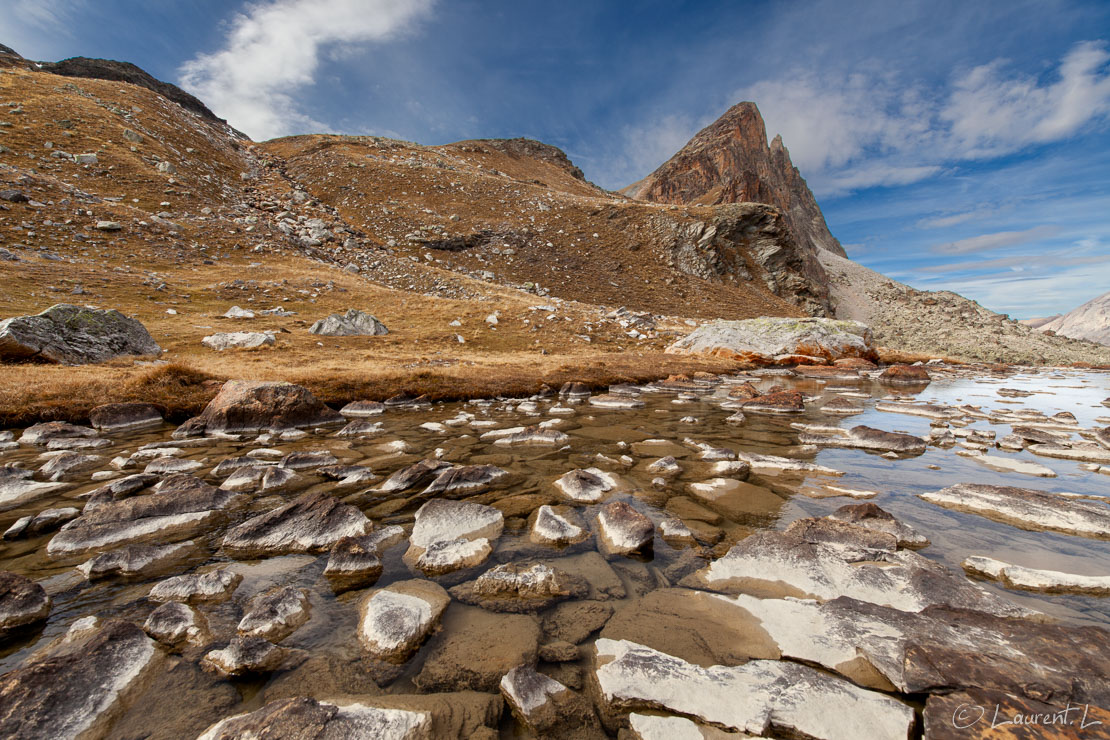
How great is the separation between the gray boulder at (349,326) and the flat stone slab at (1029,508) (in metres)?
26.9

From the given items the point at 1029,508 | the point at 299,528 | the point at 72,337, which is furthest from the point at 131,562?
the point at 72,337

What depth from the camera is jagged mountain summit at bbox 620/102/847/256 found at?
4195 inches

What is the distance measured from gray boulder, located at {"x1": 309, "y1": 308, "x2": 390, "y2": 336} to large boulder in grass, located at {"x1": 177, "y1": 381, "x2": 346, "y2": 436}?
1497cm

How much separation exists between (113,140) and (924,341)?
342 ft

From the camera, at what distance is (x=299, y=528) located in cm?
527

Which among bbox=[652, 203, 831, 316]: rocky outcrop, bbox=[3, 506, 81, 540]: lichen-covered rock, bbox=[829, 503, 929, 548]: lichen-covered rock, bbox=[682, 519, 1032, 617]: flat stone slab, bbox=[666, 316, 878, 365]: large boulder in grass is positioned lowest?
bbox=[3, 506, 81, 540]: lichen-covered rock

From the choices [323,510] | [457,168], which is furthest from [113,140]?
[323,510]

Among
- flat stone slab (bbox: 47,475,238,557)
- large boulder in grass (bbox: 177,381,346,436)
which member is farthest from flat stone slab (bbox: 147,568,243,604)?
large boulder in grass (bbox: 177,381,346,436)

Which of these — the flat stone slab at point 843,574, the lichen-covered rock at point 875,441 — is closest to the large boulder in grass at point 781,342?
the lichen-covered rock at point 875,441

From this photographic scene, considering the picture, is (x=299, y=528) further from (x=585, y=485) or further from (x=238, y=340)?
(x=238, y=340)

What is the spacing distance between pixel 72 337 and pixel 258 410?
11969mm

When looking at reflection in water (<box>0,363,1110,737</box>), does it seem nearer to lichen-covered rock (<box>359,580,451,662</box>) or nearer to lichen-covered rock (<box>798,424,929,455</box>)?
lichen-covered rock (<box>359,580,451,662</box>)

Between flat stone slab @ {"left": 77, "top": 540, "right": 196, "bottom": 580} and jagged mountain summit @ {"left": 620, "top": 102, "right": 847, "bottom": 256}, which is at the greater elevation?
jagged mountain summit @ {"left": 620, "top": 102, "right": 847, "bottom": 256}

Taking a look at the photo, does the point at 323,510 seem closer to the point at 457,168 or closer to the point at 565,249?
the point at 565,249
